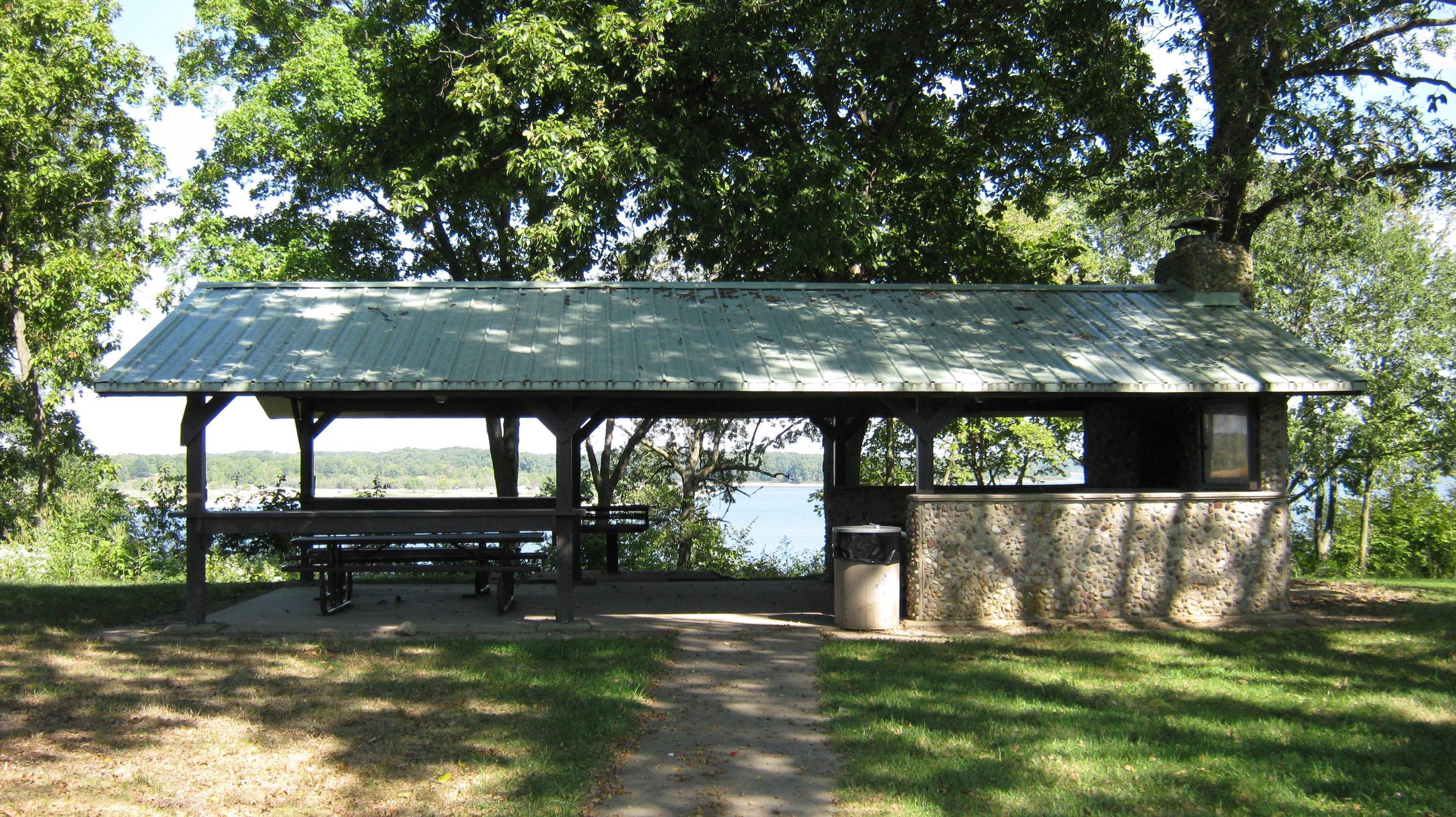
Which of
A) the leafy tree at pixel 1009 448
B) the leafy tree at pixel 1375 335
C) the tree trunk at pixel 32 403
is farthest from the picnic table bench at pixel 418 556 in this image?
the leafy tree at pixel 1375 335

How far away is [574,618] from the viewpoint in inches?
369

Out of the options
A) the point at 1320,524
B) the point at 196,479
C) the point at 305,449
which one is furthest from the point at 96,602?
the point at 1320,524

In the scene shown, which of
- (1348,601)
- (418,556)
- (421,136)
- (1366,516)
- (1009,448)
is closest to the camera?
(418,556)

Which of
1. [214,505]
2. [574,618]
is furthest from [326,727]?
[214,505]

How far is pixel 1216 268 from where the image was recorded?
11.3 metres

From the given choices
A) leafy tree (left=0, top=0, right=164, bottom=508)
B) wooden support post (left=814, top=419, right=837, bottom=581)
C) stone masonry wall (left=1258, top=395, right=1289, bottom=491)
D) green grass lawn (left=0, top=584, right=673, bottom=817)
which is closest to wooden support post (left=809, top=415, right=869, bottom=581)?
wooden support post (left=814, top=419, right=837, bottom=581)

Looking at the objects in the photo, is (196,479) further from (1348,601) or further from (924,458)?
(1348,601)

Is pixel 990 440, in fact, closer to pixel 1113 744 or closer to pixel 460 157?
pixel 460 157

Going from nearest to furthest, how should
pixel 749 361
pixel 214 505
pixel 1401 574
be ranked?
1. pixel 749 361
2. pixel 214 505
3. pixel 1401 574

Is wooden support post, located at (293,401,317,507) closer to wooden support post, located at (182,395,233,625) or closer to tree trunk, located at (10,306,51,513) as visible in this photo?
wooden support post, located at (182,395,233,625)

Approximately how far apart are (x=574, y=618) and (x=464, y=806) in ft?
16.0

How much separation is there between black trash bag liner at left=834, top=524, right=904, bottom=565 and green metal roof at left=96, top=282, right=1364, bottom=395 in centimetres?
117

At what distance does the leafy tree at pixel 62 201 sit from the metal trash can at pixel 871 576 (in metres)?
17.5

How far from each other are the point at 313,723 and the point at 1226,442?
26.0ft
